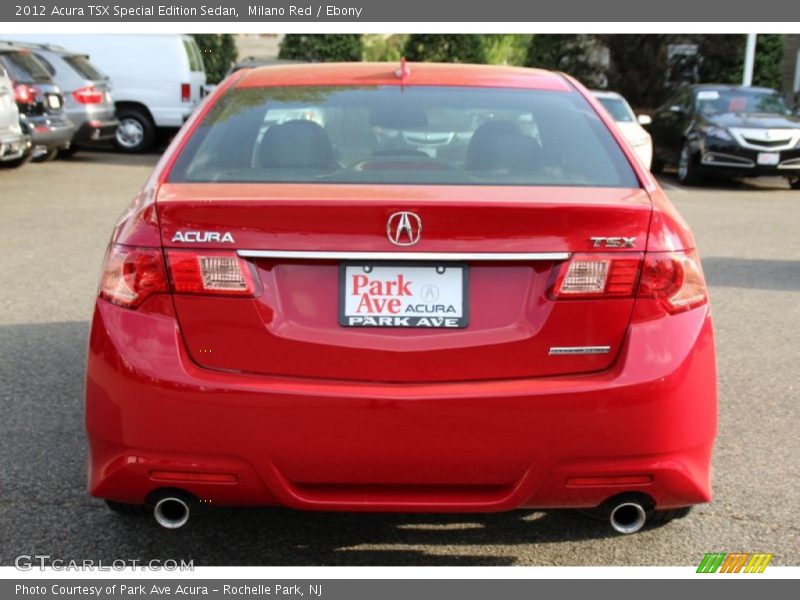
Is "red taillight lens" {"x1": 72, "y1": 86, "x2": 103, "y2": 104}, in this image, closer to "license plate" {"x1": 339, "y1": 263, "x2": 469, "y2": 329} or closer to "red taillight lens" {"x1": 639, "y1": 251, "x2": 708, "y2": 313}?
"license plate" {"x1": 339, "y1": 263, "x2": 469, "y2": 329}

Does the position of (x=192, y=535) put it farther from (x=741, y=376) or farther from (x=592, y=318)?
(x=741, y=376)

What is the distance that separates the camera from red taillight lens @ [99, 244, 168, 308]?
3340mm

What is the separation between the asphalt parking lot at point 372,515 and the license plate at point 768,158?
377 inches

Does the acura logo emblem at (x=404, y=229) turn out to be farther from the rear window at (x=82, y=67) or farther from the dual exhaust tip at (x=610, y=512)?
the rear window at (x=82, y=67)

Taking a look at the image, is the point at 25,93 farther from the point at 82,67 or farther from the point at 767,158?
the point at 767,158

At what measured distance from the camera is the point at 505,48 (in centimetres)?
3925

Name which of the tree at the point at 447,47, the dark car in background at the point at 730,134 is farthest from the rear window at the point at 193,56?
the tree at the point at 447,47

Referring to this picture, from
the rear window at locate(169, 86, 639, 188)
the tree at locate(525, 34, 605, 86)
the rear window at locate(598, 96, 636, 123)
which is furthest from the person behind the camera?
the tree at locate(525, 34, 605, 86)

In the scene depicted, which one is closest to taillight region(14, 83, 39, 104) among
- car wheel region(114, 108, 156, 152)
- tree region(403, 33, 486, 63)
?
car wheel region(114, 108, 156, 152)

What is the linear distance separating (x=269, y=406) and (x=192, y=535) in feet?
3.38

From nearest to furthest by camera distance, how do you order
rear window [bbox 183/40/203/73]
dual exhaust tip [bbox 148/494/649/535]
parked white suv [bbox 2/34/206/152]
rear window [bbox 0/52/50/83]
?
dual exhaust tip [bbox 148/494/649/535]
rear window [bbox 0/52/50/83]
parked white suv [bbox 2/34/206/152]
rear window [bbox 183/40/203/73]

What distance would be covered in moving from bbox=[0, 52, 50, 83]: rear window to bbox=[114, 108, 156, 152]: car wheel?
484 centimetres

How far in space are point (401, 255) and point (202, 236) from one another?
1.83ft

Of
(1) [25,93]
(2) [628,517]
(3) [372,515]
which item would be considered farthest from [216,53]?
(2) [628,517]
